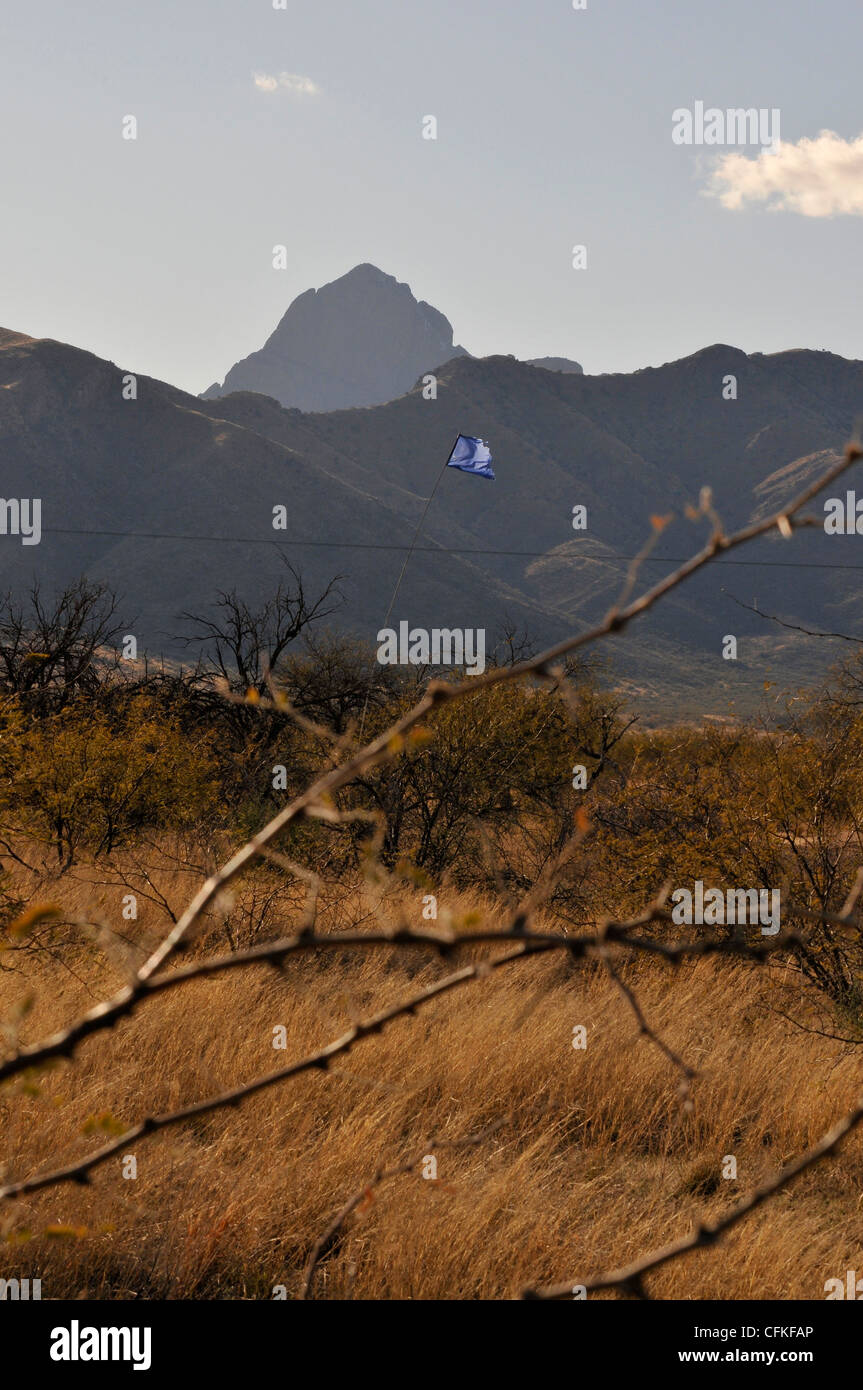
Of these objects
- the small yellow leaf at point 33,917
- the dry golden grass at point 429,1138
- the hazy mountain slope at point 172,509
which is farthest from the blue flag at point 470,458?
the hazy mountain slope at point 172,509

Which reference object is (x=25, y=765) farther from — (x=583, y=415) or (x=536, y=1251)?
(x=583, y=415)

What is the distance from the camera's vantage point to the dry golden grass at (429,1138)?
3.77 meters

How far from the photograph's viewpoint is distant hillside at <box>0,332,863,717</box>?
8625cm

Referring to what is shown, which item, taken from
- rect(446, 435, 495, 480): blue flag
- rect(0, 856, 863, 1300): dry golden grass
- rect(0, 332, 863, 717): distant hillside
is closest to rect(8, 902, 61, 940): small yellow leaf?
rect(0, 856, 863, 1300): dry golden grass

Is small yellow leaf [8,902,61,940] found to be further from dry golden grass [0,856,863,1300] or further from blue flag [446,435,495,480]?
blue flag [446,435,495,480]

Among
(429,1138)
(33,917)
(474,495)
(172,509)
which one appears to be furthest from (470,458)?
(474,495)

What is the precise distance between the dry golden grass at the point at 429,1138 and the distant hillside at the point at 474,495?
55017mm

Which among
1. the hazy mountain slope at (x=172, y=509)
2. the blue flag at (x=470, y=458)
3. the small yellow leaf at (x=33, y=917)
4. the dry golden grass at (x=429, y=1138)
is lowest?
the dry golden grass at (x=429, y=1138)

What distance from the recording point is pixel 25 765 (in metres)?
9.20

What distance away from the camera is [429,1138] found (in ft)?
16.2

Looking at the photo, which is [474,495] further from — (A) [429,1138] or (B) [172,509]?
(A) [429,1138]

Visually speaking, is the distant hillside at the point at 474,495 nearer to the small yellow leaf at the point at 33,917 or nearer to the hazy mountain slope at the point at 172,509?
the hazy mountain slope at the point at 172,509

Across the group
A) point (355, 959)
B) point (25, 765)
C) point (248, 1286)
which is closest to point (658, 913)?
point (248, 1286)

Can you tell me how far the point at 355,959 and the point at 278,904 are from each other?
0.99 meters
